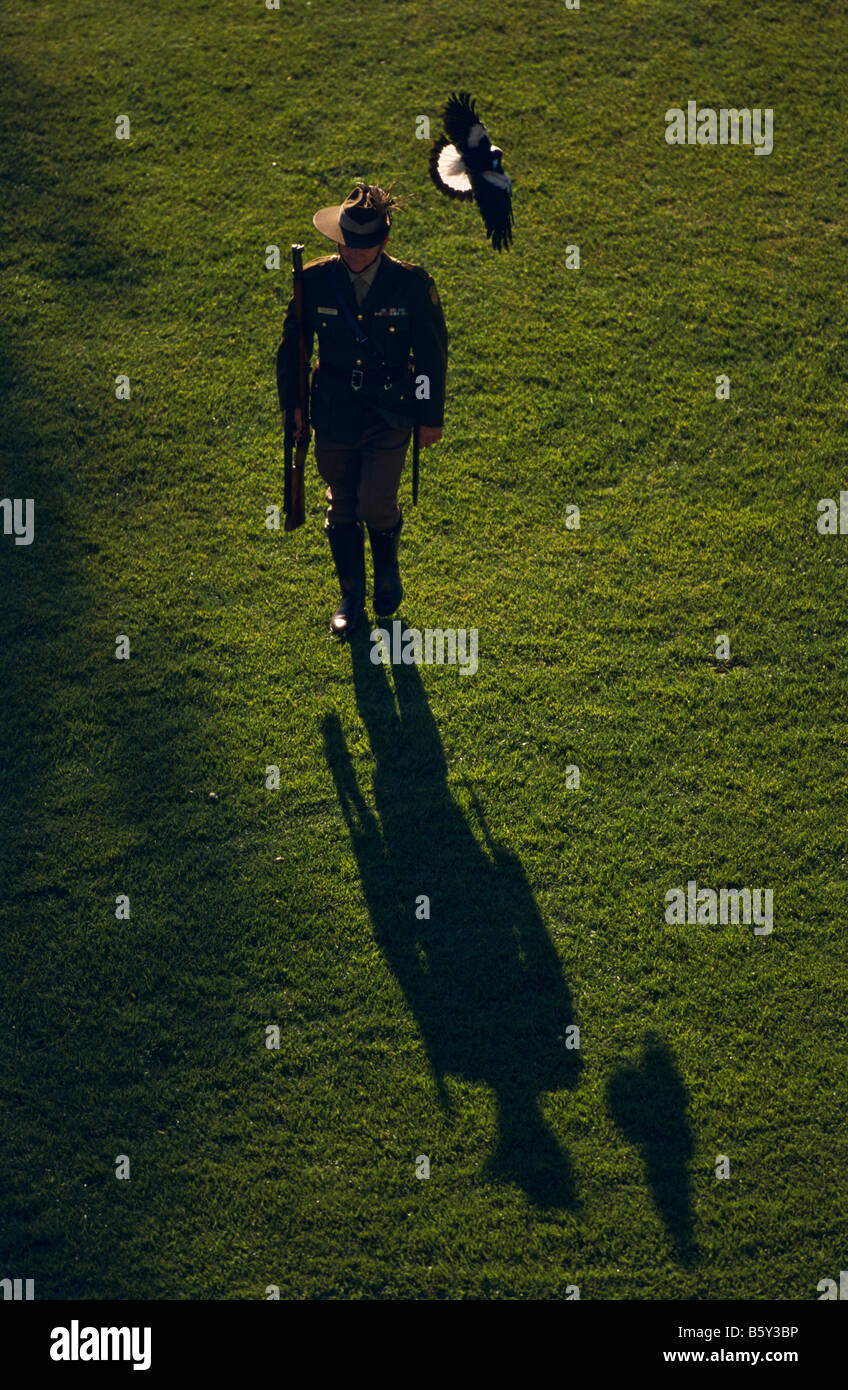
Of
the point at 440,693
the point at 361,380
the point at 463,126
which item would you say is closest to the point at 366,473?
the point at 361,380

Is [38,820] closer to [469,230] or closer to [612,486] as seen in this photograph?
[612,486]

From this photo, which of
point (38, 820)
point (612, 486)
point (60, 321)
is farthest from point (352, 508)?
point (60, 321)

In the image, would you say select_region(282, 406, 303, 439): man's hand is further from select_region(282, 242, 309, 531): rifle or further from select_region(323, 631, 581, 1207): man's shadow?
select_region(323, 631, 581, 1207): man's shadow

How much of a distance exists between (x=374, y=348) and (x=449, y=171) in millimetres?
1624

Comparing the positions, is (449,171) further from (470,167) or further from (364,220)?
(364,220)

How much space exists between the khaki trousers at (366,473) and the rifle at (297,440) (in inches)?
4.8

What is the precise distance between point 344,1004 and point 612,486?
4272 mm

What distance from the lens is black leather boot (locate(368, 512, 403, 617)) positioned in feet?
27.0

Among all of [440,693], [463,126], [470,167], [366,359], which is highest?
[463,126]

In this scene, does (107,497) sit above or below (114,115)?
below

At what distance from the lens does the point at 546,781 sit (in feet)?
24.9

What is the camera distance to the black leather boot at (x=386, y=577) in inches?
324

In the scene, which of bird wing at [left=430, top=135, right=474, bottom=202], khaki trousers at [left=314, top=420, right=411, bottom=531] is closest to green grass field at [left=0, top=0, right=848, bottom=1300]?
khaki trousers at [left=314, top=420, right=411, bottom=531]

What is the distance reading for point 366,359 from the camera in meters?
7.52
